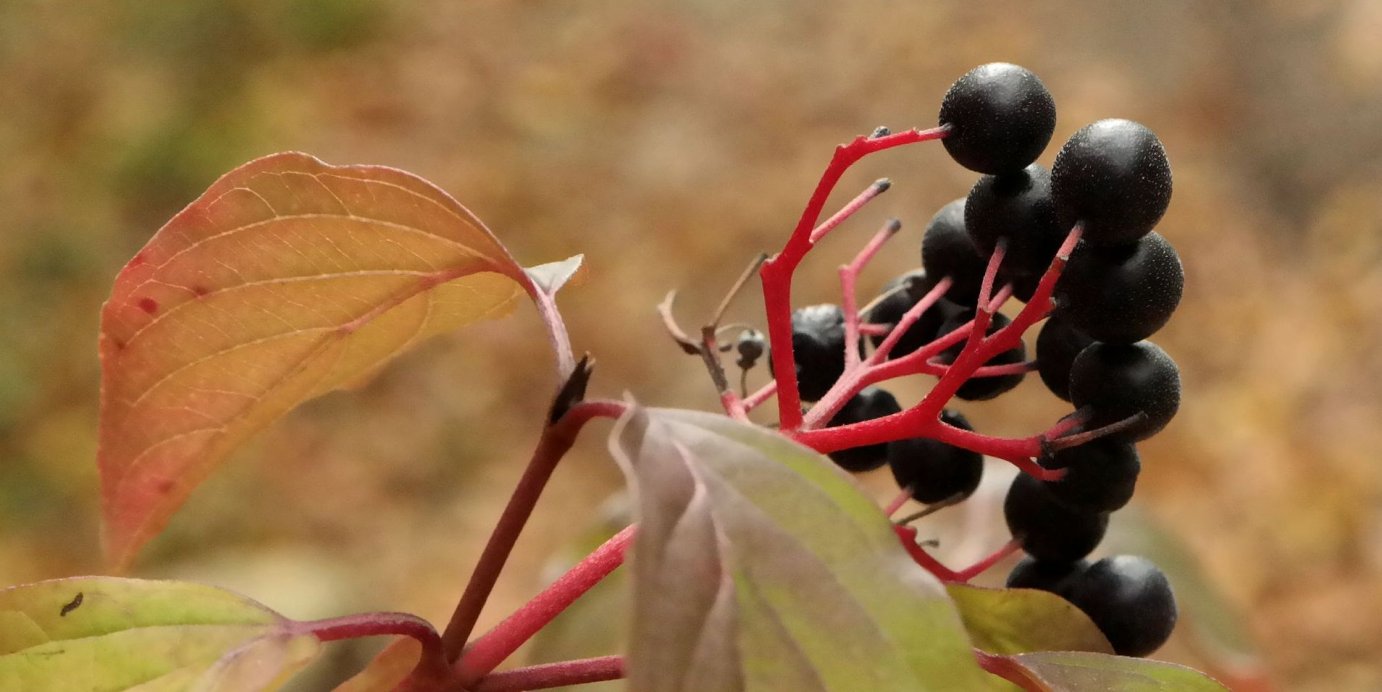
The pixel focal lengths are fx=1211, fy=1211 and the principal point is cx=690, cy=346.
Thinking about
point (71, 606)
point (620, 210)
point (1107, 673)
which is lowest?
point (1107, 673)

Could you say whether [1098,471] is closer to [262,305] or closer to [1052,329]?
[1052,329]

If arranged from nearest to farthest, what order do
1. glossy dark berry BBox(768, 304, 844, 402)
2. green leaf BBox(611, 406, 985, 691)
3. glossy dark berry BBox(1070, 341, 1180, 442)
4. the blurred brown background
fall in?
1. green leaf BBox(611, 406, 985, 691)
2. glossy dark berry BBox(1070, 341, 1180, 442)
3. glossy dark berry BBox(768, 304, 844, 402)
4. the blurred brown background

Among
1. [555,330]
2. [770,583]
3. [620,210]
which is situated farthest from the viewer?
[620,210]

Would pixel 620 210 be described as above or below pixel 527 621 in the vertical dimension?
above

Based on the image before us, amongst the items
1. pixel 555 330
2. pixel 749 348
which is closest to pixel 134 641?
pixel 555 330

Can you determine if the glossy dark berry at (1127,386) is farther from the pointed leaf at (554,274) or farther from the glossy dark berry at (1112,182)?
the pointed leaf at (554,274)

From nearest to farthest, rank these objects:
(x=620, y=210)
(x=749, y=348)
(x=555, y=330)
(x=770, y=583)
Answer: (x=770, y=583)
(x=555, y=330)
(x=749, y=348)
(x=620, y=210)

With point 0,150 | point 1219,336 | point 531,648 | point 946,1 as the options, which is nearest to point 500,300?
point 531,648

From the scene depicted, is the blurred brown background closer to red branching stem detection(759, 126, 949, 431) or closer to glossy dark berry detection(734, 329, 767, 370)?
glossy dark berry detection(734, 329, 767, 370)

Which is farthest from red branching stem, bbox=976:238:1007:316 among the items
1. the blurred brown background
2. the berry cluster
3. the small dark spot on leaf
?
the blurred brown background
